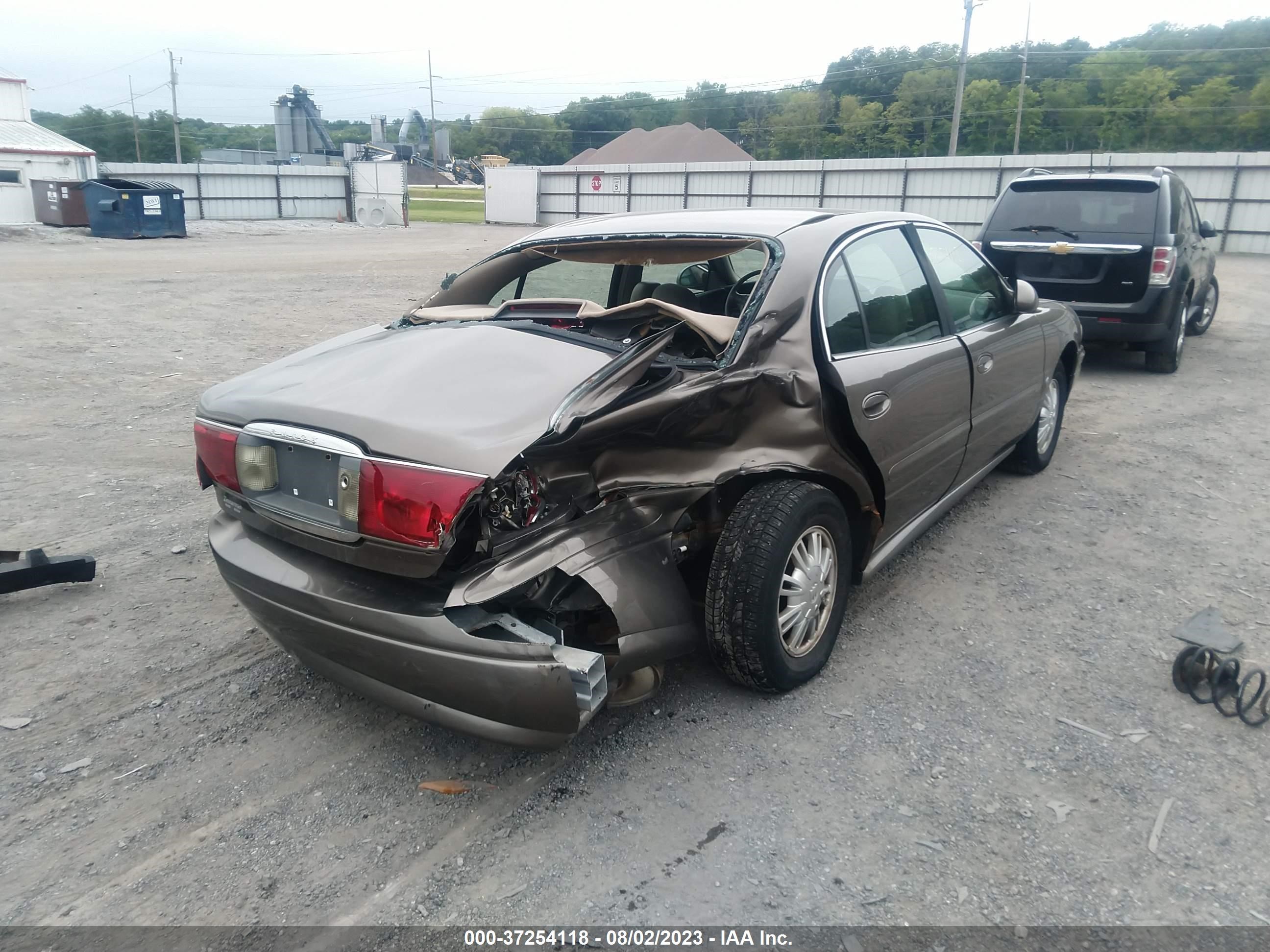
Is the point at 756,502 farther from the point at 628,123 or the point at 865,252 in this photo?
the point at 628,123

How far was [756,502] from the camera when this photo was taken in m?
3.00

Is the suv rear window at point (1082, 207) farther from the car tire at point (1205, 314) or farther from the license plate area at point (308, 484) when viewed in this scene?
the license plate area at point (308, 484)

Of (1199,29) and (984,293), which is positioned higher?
(1199,29)

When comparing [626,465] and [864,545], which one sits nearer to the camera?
[626,465]

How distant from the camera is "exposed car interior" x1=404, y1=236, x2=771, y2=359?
3.21m

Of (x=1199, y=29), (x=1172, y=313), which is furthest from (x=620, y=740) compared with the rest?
(x=1199, y=29)

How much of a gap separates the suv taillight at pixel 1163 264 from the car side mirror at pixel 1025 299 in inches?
157

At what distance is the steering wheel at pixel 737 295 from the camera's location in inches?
141

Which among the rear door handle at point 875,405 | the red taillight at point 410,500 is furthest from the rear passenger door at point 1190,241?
the red taillight at point 410,500

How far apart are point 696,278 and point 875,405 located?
1107mm

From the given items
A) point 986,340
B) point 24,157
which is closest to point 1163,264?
point 986,340

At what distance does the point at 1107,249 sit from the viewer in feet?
26.3

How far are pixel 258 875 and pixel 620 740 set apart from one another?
44.6 inches

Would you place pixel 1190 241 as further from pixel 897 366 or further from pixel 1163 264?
pixel 897 366
